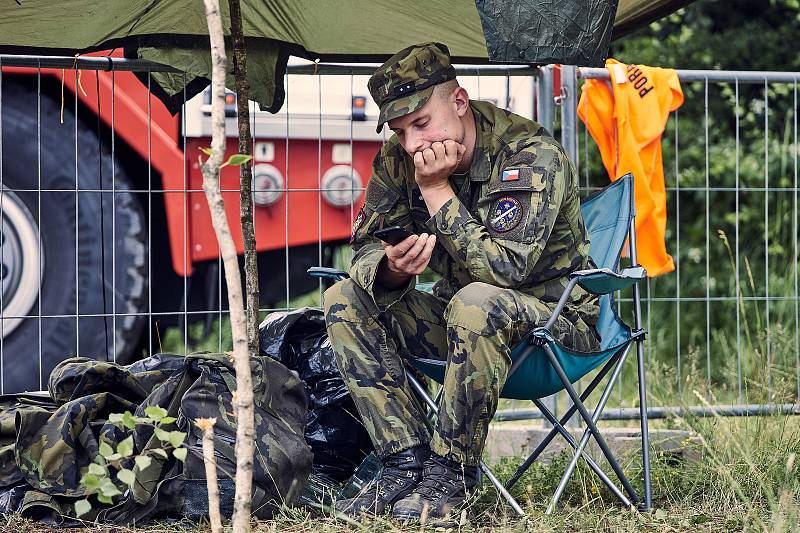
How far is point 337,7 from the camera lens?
413 cm

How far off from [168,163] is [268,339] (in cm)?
167

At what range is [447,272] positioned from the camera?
143 inches

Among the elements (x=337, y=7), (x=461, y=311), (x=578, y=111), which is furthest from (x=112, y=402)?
(x=578, y=111)

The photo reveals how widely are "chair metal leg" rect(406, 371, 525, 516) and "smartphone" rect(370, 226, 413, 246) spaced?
1.56 feet

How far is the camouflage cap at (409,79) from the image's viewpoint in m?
3.36

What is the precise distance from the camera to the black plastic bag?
3803 mm

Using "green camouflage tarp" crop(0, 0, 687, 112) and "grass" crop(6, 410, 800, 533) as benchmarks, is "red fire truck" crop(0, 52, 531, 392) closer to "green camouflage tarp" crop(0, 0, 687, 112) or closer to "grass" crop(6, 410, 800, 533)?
"green camouflage tarp" crop(0, 0, 687, 112)

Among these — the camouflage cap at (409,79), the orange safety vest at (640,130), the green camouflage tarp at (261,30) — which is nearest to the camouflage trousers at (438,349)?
the camouflage cap at (409,79)

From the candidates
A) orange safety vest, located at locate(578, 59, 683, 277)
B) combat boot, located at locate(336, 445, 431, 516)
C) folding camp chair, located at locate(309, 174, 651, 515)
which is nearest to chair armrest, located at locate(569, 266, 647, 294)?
folding camp chair, located at locate(309, 174, 651, 515)

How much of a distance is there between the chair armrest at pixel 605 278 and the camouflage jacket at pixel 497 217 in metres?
0.16

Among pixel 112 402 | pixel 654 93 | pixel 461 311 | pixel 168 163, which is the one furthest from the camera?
pixel 168 163

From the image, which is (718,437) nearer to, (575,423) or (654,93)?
(575,423)

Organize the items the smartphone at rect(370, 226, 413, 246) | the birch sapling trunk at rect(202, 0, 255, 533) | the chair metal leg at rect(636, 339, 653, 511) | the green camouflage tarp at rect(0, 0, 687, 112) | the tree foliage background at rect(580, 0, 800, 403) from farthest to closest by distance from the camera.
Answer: the tree foliage background at rect(580, 0, 800, 403)
the green camouflage tarp at rect(0, 0, 687, 112)
the chair metal leg at rect(636, 339, 653, 511)
the smartphone at rect(370, 226, 413, 246)
the birch sapling trunk at rect(202, 0, 255, 533)

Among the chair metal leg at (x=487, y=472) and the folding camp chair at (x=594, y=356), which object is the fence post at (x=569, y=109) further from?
the chair metal leg at (x=487, y=472)
